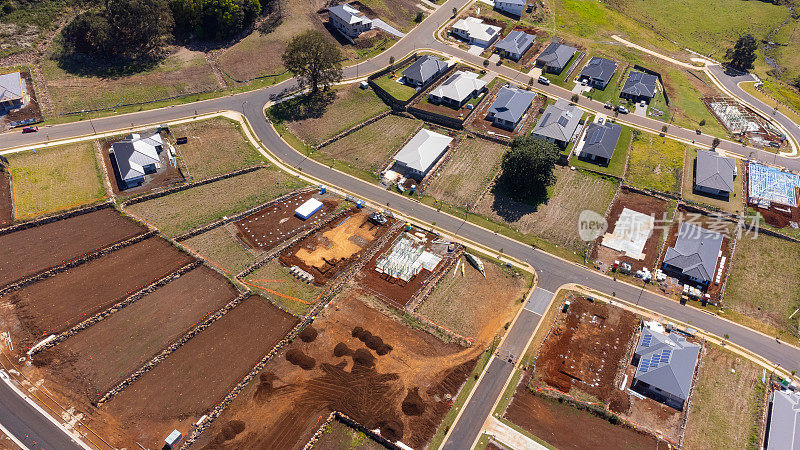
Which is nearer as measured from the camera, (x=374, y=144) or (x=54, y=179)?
(x=54, y=179)

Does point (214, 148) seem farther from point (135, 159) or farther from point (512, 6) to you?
point (512, 6)

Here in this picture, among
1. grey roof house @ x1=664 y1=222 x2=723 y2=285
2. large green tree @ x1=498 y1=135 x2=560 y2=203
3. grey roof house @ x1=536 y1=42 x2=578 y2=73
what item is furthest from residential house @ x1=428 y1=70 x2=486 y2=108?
grey roof house @ x1=664 y1=222 x2=723 y2=285

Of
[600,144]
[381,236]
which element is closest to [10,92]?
[381,236]

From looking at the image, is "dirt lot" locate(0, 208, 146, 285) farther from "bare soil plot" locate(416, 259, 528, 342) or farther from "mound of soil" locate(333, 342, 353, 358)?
"bare soil plot" locate(416, 259, 528, 342)

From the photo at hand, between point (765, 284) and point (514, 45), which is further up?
point (514, 45)

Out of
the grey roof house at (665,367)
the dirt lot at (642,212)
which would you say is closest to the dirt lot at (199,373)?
the grey roof house at (665,367)

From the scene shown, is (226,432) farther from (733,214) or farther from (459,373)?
(733,214)

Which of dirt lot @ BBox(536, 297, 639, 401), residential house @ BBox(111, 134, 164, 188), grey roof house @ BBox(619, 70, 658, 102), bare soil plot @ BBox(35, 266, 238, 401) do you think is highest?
grey roof house @ BBox(619, 70, 658, 102)
